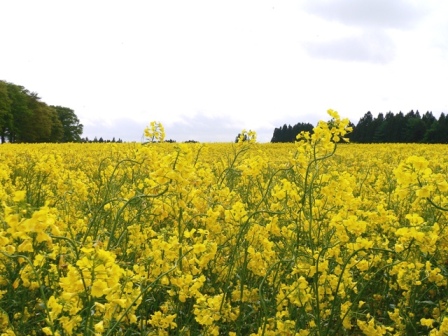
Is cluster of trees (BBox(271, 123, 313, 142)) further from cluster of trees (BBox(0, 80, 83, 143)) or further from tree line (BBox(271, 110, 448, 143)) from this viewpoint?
cluster of trees (BBox(0, 80, 83, 143))

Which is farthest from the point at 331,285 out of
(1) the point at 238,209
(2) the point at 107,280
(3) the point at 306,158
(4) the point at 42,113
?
(4) the point at 42,113

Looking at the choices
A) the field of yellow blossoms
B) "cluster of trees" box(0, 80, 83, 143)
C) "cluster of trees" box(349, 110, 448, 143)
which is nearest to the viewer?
the field of yellow blossoms

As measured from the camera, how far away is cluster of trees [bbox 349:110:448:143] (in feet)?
171

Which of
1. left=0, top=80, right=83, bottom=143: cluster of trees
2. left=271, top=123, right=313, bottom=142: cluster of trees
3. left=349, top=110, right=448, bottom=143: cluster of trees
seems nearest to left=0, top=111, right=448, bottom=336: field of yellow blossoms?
left=349, top=110, right=448, bottom=143: cluster of trees

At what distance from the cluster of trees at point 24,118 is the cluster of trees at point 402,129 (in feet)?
133

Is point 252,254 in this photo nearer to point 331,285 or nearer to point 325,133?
point 331,285

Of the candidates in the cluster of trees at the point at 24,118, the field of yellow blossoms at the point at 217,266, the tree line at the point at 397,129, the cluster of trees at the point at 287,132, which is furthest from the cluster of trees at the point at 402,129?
the field of yellow blossoms at the point at 217,266

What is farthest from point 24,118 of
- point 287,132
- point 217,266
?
point 217,266

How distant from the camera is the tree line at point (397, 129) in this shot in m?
52.5

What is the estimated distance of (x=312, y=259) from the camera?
8.77 feet

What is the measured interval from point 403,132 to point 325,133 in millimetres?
58604

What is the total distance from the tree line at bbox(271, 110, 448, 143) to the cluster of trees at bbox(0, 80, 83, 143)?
31.9 metres

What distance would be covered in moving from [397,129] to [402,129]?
558mm

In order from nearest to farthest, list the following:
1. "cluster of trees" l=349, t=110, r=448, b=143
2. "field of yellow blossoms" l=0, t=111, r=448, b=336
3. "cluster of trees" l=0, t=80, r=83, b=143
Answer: "field of yellow blossoms" l=0, t=111, r=448, b=336 < "cluster of trees" l=349, t=110, r=448, b=143 < "cluster of trees" l=0, t=80, r=83, b=143
